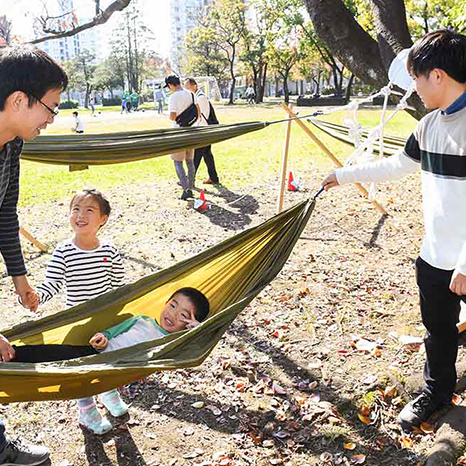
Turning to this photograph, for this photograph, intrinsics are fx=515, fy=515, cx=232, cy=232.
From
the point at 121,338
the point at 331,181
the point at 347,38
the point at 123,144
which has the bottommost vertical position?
the point at 121,338

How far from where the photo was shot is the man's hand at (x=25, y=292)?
191cm

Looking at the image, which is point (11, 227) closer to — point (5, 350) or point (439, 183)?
point (5, 350)

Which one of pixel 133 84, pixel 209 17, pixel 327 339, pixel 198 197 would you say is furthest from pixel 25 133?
pixel 133 84

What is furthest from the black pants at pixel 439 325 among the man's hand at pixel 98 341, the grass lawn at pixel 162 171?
the grass lawn at pixel 162 171

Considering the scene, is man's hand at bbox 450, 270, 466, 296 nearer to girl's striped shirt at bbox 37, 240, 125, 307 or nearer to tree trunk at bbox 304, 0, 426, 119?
girl's striped shirt at bbox 37, 240, 125, 307

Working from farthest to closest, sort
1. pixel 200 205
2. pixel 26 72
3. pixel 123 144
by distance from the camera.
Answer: pixel 200 205, pixel 123 144, pixel 26 72

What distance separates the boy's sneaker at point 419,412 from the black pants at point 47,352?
52.2 inches

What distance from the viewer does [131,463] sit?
2029mm

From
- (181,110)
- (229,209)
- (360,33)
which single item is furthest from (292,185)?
(360,33)

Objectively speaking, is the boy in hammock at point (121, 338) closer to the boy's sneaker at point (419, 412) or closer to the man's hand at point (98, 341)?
the man's hand at point (98, 341)

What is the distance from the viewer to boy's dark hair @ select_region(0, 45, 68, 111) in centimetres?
141

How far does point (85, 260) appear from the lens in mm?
2244

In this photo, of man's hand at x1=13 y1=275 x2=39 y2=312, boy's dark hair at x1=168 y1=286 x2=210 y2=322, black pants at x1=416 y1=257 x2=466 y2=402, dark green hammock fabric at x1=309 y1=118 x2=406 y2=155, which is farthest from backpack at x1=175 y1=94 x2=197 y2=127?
black pants at x1=416 y1=257 x2=466 y2=402

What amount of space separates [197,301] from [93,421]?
661 mm
